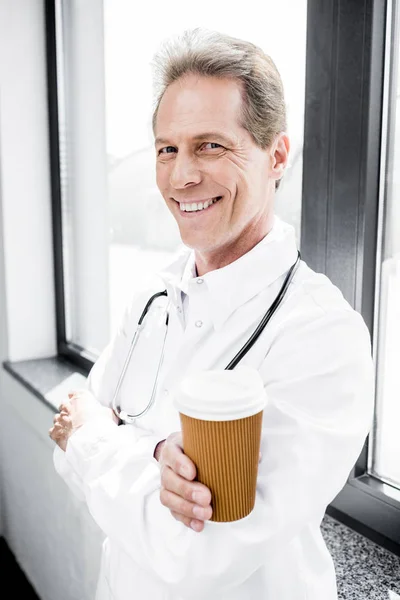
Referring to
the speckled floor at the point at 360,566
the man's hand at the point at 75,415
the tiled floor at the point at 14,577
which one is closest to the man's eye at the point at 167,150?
the man's hand at the point at 75,415

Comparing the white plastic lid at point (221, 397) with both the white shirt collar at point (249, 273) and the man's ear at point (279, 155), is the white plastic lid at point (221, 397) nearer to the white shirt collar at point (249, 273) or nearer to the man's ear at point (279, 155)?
the white shirt collar at point (249, 273)

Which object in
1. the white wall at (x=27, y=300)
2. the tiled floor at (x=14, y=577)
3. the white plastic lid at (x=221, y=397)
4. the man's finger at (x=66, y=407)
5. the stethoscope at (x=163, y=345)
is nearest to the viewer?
the white plastic lid at (x=221, y=397)

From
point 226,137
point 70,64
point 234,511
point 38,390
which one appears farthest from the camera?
point 70,64

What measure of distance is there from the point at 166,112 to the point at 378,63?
41 centimetres

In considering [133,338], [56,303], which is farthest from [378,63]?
[56,303]

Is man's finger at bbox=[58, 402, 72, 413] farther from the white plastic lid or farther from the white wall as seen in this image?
Result: the white wall

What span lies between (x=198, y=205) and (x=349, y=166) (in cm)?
33

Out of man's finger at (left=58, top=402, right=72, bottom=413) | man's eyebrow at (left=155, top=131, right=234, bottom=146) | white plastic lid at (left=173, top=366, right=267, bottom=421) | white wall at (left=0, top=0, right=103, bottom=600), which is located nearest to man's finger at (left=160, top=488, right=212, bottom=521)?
white plastic lid at (left=173, top=366, right=267, bottom=421)

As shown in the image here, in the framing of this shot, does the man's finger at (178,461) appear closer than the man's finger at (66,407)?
Yes

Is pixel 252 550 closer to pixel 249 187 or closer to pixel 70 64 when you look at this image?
pixel 249 187

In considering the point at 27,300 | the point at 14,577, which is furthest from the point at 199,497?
the point at 14,577

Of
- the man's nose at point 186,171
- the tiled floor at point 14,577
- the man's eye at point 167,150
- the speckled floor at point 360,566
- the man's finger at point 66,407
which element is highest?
the man's eye at point 167,150

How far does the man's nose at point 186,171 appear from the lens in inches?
35.2

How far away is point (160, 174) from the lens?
0.98m
